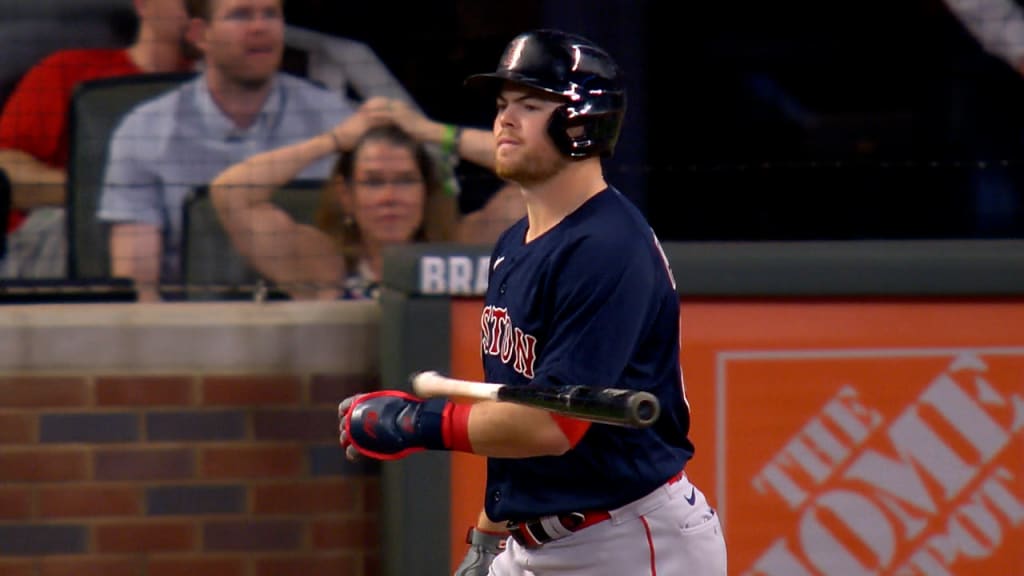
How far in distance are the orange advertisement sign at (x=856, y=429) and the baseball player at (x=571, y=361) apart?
1242 millimetres

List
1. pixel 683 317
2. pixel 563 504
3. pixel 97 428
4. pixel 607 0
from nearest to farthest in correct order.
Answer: pixel 563 504, pixel 683 317, pixel 97 428, pixel 607 0

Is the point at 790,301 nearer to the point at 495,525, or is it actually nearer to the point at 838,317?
the point at 838,317

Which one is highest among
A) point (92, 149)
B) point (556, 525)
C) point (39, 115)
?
point (39, 115)

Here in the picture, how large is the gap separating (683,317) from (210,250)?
1.60 meters

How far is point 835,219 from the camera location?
5.54 m

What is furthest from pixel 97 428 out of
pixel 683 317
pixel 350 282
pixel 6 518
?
pixel 683 317

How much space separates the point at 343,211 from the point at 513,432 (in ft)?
7.93

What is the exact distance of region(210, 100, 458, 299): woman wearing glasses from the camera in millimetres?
5180

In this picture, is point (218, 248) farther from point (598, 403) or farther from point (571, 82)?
point (598, 403)

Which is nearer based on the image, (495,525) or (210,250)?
(495,525)

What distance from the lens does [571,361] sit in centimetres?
287

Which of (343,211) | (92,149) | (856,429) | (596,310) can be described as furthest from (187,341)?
(596,310)

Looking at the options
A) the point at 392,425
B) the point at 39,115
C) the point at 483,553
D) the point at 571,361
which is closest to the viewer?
the point at 571,361

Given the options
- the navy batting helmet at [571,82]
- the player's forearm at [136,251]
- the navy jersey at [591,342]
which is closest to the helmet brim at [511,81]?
the navy batting helmet at [571,82]
